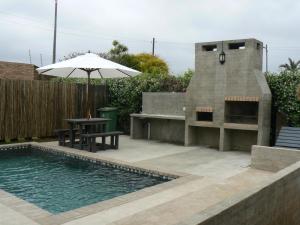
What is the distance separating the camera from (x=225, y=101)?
10852 mm

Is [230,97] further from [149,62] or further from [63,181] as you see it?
[149,62]

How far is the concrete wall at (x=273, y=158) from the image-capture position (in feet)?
25.6

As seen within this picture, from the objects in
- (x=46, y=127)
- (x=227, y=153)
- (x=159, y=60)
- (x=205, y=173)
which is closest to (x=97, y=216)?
(x=205, y=173)

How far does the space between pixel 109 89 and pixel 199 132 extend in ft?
17.2

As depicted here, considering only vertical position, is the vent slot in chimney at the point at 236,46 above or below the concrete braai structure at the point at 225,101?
above

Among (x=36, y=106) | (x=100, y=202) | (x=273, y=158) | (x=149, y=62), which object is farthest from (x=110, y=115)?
(x=149, y=62)

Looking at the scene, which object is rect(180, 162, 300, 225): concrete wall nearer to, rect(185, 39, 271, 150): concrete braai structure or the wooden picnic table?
rect(185, 39, 271, 150): concrete braai structure

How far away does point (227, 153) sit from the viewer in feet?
34.3

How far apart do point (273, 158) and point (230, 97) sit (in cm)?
307

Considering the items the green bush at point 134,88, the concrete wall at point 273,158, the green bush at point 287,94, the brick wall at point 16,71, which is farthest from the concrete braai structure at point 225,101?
the brick wall at point 16,71

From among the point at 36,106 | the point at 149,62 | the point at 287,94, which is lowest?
the point at 36,106

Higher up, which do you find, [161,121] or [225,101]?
[225,101]

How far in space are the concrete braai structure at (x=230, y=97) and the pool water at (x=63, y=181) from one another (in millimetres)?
3975

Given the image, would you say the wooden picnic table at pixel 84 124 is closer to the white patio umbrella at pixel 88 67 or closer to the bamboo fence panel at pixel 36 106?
the white patio umbrella at pixel 88 67
